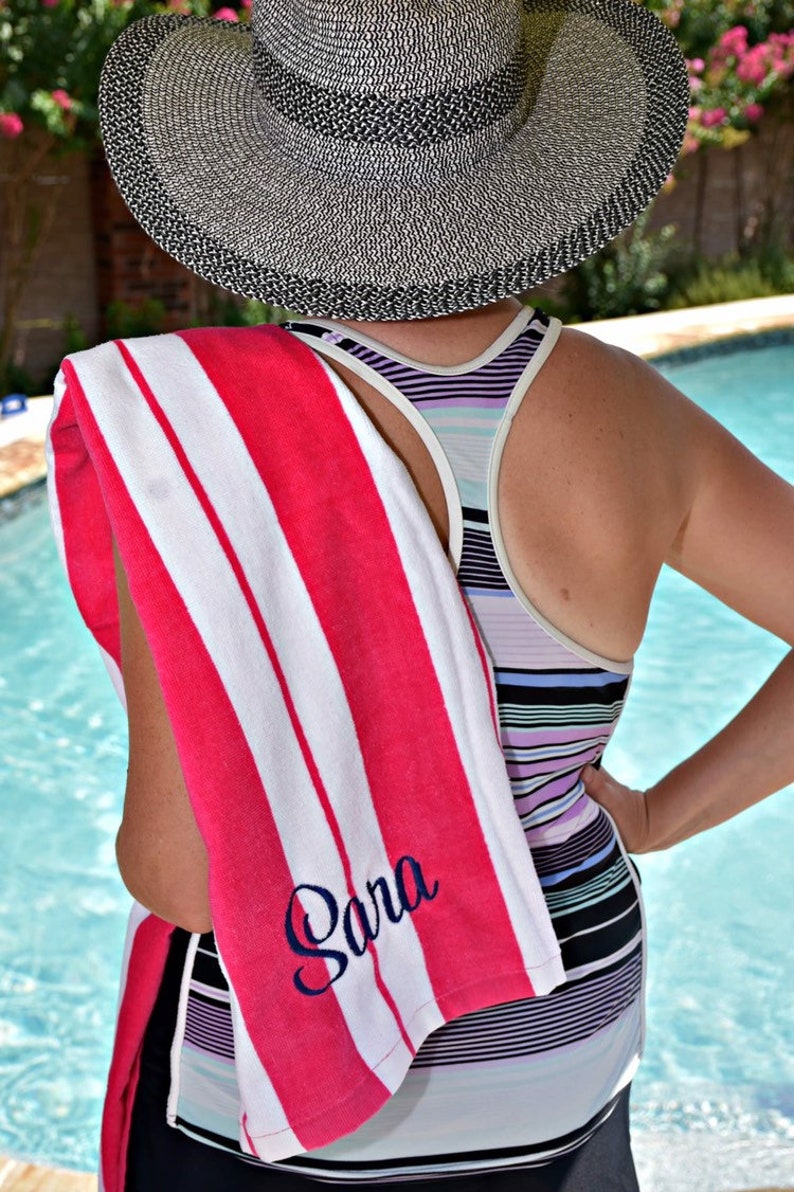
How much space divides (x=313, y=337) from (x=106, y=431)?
169 millimetres

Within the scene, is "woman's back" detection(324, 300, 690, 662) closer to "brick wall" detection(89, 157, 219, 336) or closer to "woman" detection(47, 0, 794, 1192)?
"woman" detection(47, 0, 794, 1192)

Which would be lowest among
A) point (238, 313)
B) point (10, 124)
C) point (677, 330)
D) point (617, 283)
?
point (617, 283)

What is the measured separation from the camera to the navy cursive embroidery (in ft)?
3.19

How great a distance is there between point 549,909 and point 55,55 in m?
8.09

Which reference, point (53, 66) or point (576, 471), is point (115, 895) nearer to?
point (576, 471)

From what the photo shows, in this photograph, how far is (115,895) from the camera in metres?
4.19

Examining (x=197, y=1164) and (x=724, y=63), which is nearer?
(x=197, y=1164)

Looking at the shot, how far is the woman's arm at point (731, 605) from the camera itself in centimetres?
118

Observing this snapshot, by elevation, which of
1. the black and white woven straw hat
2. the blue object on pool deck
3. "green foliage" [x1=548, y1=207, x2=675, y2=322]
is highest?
the black and white woven straw hat

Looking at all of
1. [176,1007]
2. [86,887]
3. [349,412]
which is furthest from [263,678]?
[86,887]

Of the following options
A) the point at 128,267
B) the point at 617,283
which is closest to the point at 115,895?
the point at 128,267

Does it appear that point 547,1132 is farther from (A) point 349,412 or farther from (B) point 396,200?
(B) point 396,200

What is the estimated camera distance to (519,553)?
1024 mm

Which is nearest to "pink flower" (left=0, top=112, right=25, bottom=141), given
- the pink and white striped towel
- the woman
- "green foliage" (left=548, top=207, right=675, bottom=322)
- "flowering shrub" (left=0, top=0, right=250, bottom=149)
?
"flowering shrub" (left=0, top=0, right=250, bottom=149)
